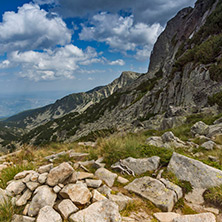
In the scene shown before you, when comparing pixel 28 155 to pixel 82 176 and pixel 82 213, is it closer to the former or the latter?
pixel 82 176

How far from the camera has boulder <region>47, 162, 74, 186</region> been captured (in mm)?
3979

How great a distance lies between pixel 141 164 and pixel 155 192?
1.51 metres

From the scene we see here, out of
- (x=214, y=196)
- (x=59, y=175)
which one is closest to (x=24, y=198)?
(x=59, y=175)

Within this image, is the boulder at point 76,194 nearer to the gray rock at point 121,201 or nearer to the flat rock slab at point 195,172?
the gray rock at point 121,201

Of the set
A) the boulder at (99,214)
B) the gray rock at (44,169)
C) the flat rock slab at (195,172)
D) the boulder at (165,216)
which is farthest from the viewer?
the gray rock at (44,169)

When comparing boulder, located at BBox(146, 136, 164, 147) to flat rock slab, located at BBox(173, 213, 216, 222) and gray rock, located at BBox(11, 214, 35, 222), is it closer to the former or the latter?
flat rock slab, located at BBox(173, 213, 216, 222)

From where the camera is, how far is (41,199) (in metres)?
3.38

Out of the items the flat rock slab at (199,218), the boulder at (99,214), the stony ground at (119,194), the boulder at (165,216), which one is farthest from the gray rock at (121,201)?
the flat rock slab at (199,218)

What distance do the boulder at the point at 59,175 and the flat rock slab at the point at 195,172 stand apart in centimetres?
350

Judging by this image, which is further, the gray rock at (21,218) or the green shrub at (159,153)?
the green shrub at (159,153)

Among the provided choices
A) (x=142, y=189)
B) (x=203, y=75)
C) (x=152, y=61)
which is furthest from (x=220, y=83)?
(x=152, y=61)

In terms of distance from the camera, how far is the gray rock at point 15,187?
389 cm

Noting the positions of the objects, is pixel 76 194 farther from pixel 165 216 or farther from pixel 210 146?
pixel 210 146

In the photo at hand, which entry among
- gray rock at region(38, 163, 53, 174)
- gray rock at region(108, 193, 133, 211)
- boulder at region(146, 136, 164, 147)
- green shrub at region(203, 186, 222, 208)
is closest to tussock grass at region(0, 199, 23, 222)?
gray rock at region(38, 163, 53, 174)
